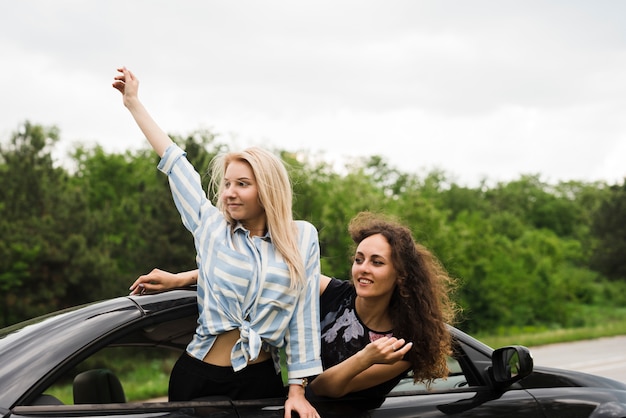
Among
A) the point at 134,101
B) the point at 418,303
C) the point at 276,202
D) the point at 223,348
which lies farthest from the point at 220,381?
the point at 134,101

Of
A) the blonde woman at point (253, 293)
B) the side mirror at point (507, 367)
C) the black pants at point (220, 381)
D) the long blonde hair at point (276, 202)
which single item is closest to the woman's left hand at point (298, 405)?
the blonde woman at point (253, 293)

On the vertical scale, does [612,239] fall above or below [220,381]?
above

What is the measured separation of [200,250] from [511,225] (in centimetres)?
5310

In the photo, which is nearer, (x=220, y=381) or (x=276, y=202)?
(x=220, y=381)

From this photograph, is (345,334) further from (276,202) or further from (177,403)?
(177,403)

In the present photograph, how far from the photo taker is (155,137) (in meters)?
3.00

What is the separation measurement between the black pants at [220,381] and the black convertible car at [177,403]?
0.17ft

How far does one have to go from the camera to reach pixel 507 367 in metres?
3.17

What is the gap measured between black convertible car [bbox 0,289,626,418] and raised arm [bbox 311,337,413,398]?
0.08 metres

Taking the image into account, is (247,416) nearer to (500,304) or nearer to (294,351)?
(294,351)

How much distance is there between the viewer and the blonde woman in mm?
2568

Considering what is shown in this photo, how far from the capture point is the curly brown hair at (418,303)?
2873mm

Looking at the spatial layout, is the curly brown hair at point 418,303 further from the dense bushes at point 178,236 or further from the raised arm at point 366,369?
the dense bushes at point 178,236

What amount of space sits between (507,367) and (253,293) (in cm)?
126
